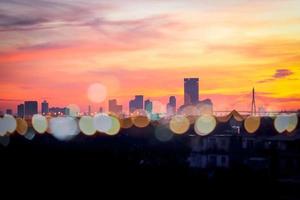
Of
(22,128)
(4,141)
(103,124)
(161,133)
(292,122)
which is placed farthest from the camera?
(103,124)

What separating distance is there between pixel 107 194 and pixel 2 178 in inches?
364

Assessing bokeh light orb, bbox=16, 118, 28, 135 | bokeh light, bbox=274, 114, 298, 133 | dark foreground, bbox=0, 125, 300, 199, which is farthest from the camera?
bokeh light orb, bbox=16, 118, 28, 135

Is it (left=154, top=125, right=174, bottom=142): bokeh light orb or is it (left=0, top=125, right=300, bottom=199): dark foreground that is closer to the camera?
(left=0, top=125, right=300, bottom=199): dark foreground

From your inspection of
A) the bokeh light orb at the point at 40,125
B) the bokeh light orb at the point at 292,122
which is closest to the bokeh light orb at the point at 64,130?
the bokeh light orb at the point at 40,125

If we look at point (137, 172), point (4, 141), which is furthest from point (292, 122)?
point (4, 141)

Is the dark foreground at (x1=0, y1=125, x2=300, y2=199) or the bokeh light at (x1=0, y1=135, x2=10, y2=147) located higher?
the bokeh light at (x1=0, y1=135, x2=10, y2=147)

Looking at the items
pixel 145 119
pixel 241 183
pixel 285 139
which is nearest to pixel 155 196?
pixel 241 183

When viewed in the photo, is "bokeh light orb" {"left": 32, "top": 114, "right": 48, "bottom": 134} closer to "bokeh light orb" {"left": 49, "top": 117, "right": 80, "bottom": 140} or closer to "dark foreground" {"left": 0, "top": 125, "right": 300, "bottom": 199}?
"bokeh light orb" {"left": 49, "top": 117, "right": 80, "bottom": 140}

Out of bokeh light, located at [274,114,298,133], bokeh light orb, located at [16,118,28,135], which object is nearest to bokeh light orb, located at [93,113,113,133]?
bokeh light orb, located at [16,118,28,135]

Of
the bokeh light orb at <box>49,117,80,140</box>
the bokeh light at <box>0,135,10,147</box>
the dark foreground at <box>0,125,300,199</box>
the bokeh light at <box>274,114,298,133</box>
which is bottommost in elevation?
the dark foreground at <box>0,125,300,199</box>

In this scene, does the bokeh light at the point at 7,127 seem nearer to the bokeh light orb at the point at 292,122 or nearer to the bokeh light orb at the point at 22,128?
the bokeh light orb at the point at 22,128

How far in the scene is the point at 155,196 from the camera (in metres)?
28.7

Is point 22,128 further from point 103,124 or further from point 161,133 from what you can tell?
point 161,133

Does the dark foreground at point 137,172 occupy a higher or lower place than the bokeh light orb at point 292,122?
lower
